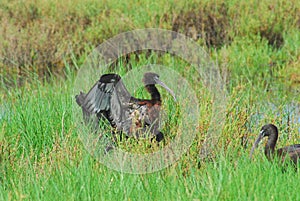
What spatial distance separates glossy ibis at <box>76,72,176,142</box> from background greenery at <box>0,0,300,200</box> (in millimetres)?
275

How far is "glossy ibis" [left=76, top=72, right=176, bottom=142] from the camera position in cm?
528

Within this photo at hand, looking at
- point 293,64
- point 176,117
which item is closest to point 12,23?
point 293,64

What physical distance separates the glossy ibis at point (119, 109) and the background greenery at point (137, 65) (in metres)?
0.27

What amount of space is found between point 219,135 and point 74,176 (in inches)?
60.5

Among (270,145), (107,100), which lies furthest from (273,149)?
(107,100)

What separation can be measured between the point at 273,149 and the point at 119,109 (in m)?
1.27

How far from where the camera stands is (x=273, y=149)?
5168 millimetres

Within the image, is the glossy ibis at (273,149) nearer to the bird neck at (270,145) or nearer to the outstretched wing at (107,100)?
the bird neck at (270,145)

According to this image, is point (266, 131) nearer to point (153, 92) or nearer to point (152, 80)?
Result: point (153, 92)

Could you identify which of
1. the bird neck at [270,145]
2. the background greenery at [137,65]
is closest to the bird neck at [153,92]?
the background greenery at [137,65]

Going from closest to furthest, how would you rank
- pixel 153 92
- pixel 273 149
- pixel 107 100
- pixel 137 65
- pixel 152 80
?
1. pixel 273 149
2. pixel 107 100
3. pixel 153 92
4. pixel 152 80
5. pixel 137 65

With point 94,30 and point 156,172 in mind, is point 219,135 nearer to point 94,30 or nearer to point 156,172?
point 156,172

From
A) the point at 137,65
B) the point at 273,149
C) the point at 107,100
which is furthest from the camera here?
the point at 137,65

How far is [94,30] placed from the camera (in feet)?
39.9
